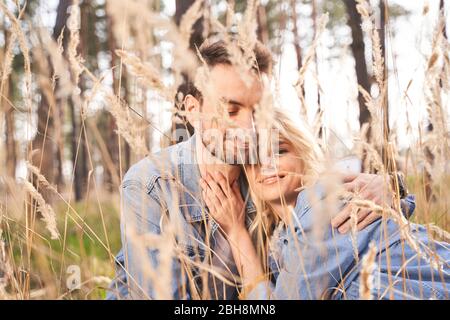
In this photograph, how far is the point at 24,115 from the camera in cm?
101

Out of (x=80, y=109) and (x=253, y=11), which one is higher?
(x=253, y=11)

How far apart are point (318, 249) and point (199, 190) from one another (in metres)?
0.46

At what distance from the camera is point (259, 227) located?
825 millimetres

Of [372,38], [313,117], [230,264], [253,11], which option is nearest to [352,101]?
[313,117]

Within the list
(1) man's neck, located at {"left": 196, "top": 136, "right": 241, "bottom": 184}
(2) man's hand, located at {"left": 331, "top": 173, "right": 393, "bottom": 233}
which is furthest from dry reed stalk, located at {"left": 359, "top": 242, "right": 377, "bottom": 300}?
(1) man's neck, located at {"left": 196, "top": 136, "right": 241, "bottom": 184}

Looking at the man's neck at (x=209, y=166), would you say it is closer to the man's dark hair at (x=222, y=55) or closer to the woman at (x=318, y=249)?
the woman at (x=318, y=249)

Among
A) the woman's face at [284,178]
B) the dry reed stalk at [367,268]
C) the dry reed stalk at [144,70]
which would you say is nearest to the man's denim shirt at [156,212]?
the woman's face at [284,178]

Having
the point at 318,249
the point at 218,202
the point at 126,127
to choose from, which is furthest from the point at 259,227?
the point at 218,202

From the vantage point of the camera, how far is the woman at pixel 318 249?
75cm

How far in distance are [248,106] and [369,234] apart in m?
0.52

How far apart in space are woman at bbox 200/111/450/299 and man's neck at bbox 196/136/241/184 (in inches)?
1.4

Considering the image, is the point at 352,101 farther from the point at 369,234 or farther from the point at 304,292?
the point at 304,292

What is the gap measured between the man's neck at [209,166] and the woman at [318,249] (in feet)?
0.12

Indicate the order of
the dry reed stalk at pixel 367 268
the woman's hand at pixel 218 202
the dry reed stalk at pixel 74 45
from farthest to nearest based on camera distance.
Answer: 1. the woman's hand at pixel 218 202
2. the dry reed stalk at pixel 74 45
3. the dry reed stalk at pixel 367 268
